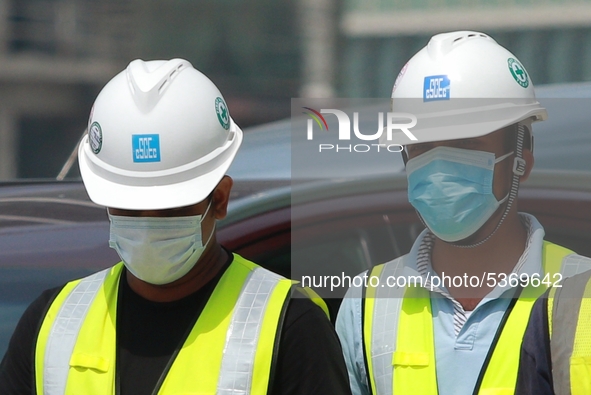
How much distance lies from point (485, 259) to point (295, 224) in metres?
0.64

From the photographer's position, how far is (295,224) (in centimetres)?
281

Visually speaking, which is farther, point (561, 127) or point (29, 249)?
point (561, 127)

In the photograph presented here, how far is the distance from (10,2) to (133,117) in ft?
48.3

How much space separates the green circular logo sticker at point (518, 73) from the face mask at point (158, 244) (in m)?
0.89

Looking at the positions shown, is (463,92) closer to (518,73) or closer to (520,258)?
(518,73)

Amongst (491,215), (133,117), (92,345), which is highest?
(133,117)

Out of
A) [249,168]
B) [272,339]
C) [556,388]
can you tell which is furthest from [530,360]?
[249,168]

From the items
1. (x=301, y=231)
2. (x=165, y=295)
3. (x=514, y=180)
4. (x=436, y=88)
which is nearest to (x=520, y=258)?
(x=514, y=180)

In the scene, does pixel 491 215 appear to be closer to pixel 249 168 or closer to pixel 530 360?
pixel 530 360

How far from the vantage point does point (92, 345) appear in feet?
7.28

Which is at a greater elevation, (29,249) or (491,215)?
(491,215)

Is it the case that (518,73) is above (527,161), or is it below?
above

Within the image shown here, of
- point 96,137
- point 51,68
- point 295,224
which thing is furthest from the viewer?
point 51,68

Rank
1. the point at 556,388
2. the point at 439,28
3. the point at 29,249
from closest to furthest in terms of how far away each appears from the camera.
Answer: the point at 556,388
the point at 29,249
the point at 439,28
